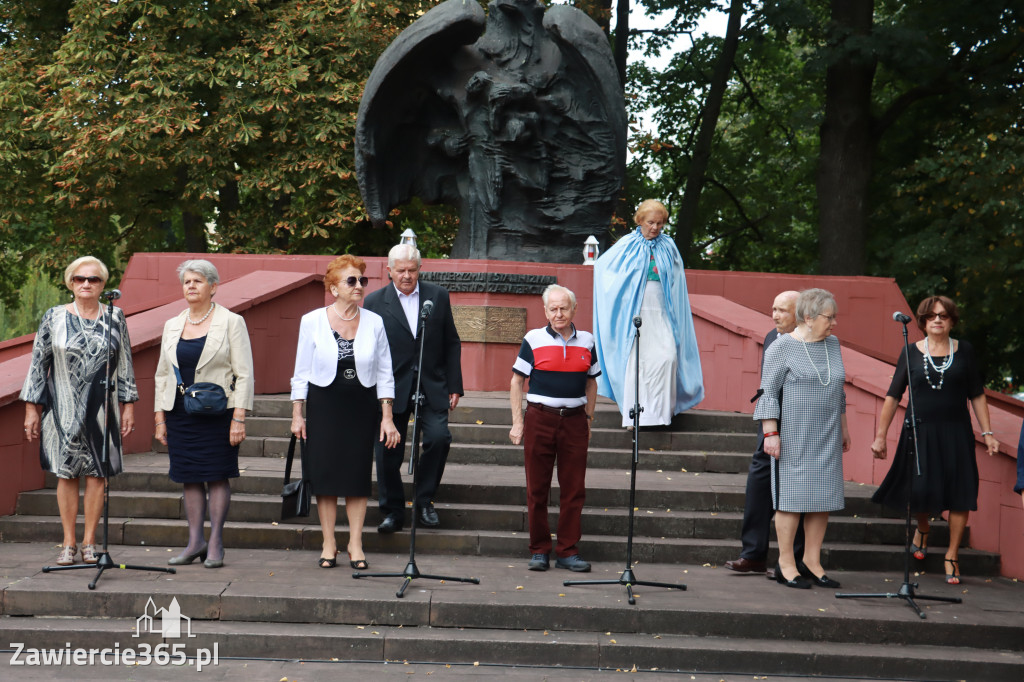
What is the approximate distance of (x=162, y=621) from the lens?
18.5 feet

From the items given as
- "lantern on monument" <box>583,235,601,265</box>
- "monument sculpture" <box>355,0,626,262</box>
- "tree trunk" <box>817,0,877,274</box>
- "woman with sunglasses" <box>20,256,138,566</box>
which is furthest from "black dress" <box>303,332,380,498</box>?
"tree trunk" <box>817,0,877,274</box>

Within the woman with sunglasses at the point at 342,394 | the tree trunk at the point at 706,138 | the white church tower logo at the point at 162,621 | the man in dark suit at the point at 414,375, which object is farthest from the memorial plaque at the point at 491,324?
the tree trunk at the point at 706,138

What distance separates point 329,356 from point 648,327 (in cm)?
340

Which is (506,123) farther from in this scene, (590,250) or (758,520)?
(758,520)

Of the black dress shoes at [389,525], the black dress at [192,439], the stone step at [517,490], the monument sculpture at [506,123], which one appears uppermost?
the monument sculpture at [506,123]

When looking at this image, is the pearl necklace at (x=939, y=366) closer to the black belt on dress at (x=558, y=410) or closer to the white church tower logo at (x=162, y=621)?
the black belt on dress at (x=558, y=410)

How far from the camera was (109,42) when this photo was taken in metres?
17.0

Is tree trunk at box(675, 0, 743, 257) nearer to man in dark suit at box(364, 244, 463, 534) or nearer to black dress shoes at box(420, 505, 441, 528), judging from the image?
man in dark suit at box(364, 244, 463, 534)

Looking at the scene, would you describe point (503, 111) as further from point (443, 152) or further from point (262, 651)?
point (262, 651)

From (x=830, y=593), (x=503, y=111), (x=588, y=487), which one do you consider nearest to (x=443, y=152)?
(x=503, y=111)

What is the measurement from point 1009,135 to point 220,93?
1238cm

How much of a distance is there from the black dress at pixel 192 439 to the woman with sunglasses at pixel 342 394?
473 mm

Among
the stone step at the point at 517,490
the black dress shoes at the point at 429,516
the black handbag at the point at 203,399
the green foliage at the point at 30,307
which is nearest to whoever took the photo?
the black handbag at the point at 203,399

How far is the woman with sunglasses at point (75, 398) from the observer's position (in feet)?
20.5
